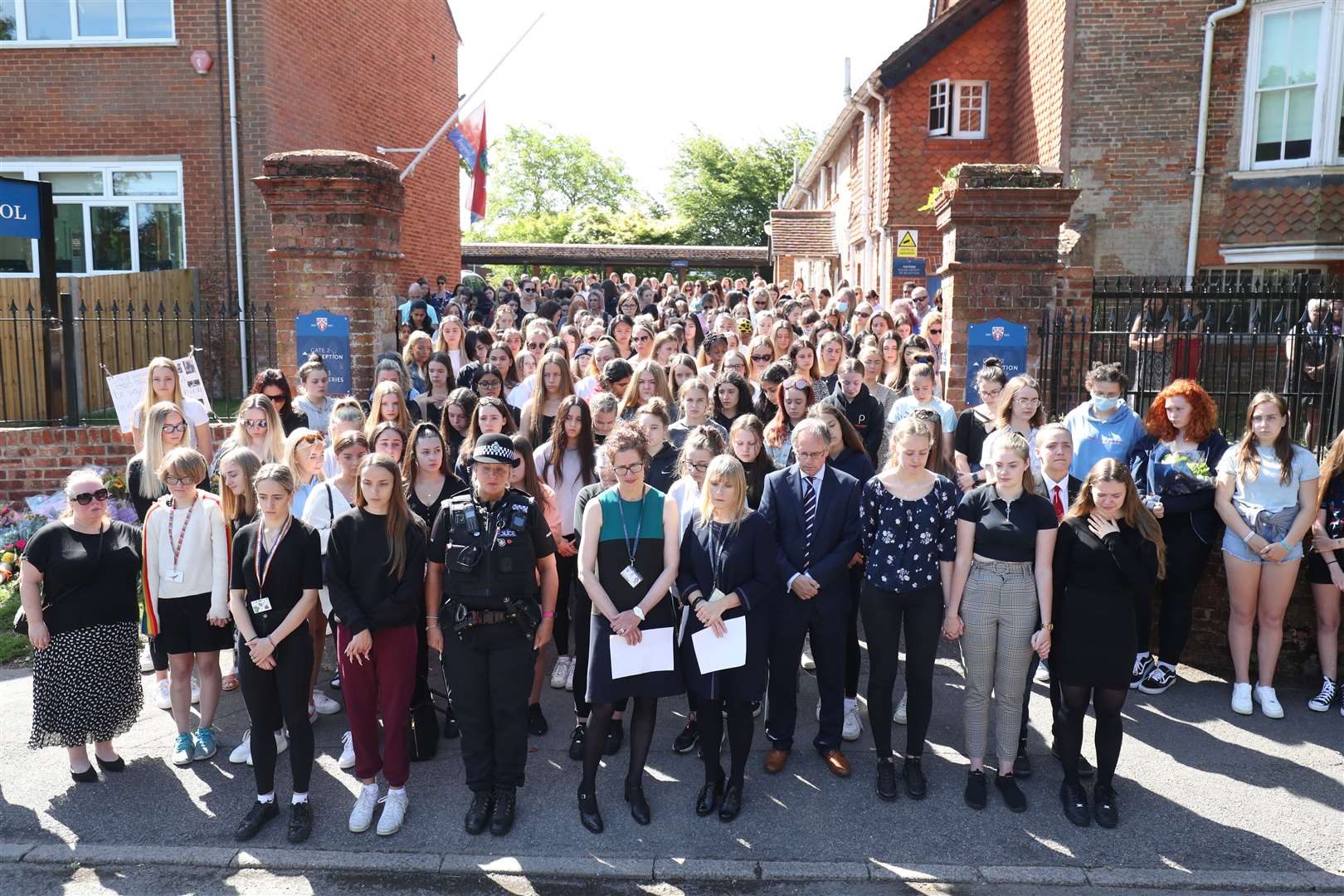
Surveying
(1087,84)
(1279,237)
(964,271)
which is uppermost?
(1087,84)

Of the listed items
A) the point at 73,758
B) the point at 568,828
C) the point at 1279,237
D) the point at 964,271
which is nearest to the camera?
the point at 568,828

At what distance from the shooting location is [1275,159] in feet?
49.0

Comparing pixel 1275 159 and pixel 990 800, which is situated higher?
pixel 1275 159

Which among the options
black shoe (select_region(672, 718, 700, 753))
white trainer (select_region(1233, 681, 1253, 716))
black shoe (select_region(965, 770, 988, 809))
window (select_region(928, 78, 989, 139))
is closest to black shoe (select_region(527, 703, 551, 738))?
black shoe (select_region(672, 718, 700, 753))

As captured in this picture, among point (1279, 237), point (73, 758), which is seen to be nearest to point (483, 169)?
point (1279, 237)

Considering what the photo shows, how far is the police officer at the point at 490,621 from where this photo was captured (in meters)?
4.93

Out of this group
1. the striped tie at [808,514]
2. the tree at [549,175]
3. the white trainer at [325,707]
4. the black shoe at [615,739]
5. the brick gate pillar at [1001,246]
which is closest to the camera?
the striped tie at [808,514]

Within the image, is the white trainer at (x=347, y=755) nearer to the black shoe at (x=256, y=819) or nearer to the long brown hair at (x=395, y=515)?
the black shoe at (x=256, y=819)

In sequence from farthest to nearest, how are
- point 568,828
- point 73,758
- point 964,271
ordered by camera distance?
point 964,271 < point 73,758 < point 568,828

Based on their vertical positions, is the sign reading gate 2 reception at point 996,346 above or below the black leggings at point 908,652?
above

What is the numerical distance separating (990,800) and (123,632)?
4784mm

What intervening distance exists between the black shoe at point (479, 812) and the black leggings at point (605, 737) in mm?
457

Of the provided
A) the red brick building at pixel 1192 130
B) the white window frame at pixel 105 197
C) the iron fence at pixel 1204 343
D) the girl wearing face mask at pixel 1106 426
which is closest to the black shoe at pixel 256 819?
the girl wearing face mask at pixel 1106 426

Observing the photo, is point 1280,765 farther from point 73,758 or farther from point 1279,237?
point 1279,237
